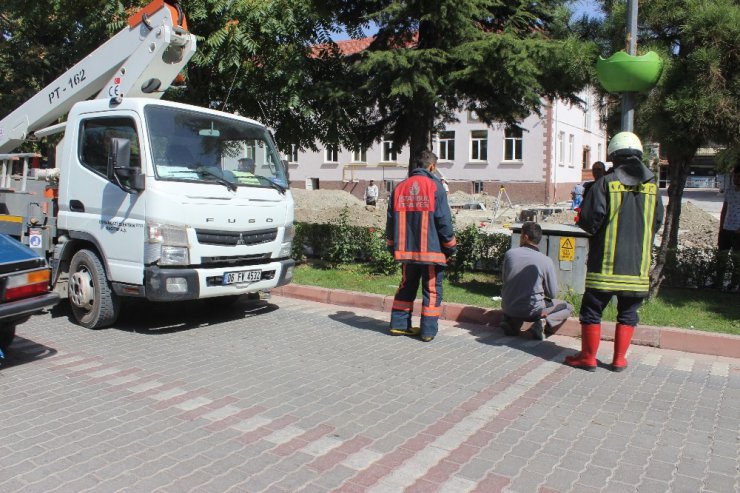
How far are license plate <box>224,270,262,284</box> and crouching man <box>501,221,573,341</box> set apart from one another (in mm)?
2812

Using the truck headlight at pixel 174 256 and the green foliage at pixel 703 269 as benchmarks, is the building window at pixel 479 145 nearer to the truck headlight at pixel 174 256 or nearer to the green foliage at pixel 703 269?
the green foliage at pixel 703 269

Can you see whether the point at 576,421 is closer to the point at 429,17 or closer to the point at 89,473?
the point at 89,473

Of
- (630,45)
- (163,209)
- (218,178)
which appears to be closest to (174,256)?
(163,209)

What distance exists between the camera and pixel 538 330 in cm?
696

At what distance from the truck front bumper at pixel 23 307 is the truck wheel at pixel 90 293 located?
53.8 inches

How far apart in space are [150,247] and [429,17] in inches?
200

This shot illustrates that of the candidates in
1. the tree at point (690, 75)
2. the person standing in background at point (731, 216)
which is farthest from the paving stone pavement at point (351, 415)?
the person standing in background at point (731, 216)

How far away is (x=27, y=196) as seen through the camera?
25.6ft

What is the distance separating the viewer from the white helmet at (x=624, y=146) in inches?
220

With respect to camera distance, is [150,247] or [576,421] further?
Answer: [150,247]

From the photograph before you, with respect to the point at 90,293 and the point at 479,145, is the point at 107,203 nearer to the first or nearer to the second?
the point at 90,293

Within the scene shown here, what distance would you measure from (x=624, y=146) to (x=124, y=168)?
4925mm

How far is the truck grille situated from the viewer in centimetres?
665

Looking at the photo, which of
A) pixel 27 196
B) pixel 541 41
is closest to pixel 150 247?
pixel 27 196
